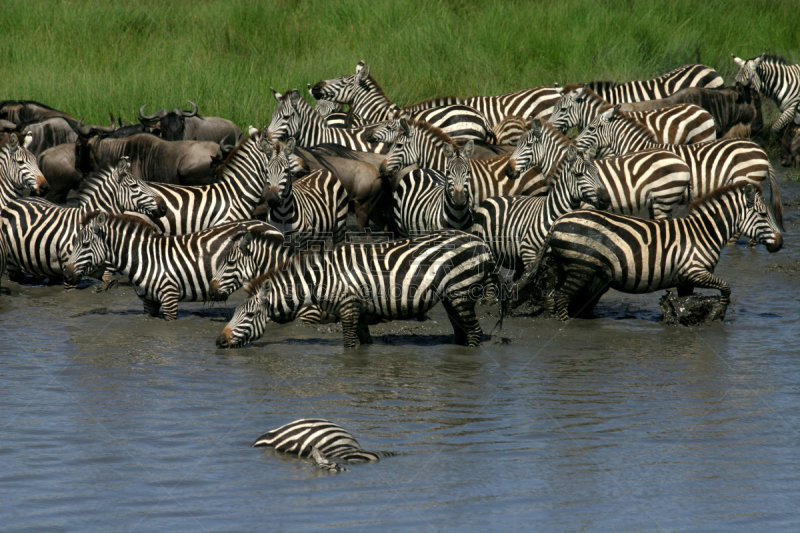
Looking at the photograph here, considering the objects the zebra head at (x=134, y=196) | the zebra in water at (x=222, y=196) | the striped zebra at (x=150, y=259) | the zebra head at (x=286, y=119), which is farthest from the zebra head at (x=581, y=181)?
the zebra head at (x=134, y=196)

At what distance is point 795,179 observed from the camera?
630 inches

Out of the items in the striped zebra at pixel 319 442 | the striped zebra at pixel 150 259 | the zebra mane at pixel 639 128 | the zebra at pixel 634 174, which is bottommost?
the striped zebra at pixel 319 442

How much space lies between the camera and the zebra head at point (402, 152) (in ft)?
38.6

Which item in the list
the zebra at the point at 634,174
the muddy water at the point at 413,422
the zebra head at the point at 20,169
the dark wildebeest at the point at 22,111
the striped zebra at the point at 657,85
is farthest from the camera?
the striped zebra at the point at 657,85

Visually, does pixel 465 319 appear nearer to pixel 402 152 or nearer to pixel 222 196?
pixel 402 152

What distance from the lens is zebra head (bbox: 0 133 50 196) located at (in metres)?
12.0

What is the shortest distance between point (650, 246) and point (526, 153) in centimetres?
→ 249

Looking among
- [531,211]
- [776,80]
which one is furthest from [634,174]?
[776,80]

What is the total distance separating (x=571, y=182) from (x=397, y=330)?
2488 millimetres

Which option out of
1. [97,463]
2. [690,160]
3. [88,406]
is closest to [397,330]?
[88,406]

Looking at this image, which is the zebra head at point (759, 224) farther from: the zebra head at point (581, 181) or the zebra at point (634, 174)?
the zebra at point (634, 174)

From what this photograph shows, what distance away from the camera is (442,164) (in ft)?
39.5

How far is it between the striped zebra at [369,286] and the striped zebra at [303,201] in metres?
2.14

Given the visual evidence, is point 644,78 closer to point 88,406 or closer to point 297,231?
point 297,231
